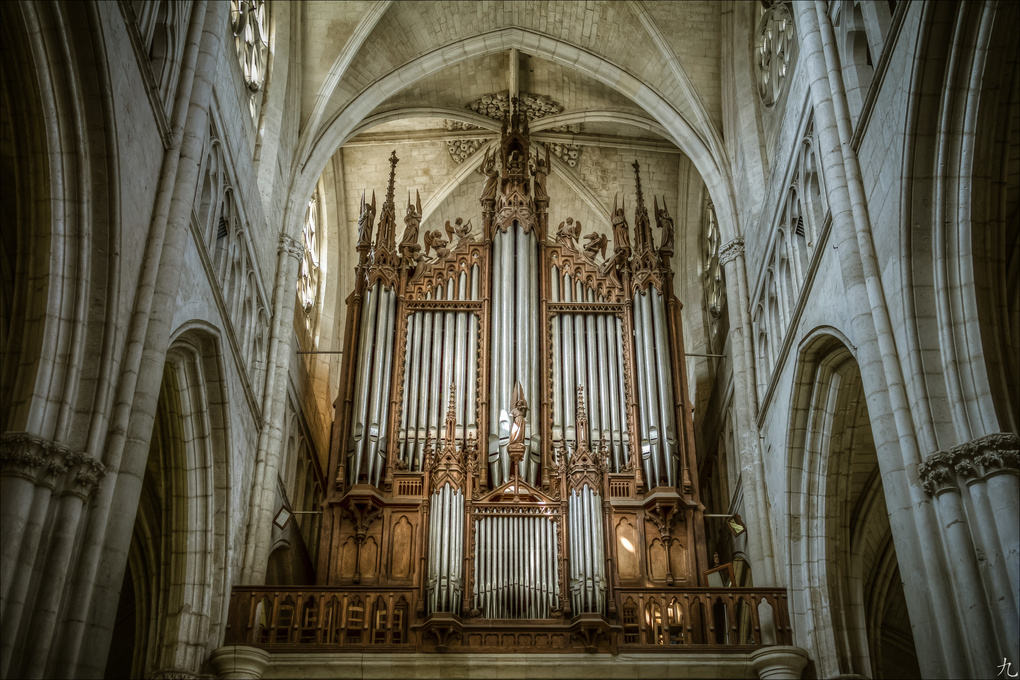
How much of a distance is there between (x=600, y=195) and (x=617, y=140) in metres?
1.44

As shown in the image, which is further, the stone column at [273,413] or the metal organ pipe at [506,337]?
the metal organ pipe at [506,337]

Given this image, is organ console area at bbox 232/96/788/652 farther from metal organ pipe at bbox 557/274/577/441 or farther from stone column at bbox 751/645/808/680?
stone column at bbox 751/645/808/680

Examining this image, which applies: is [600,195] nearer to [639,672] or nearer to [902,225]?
[639,672]

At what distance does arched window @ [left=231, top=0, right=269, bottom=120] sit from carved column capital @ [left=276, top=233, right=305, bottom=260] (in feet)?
6.67

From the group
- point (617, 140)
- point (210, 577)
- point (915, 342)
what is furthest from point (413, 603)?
point (617, 140)

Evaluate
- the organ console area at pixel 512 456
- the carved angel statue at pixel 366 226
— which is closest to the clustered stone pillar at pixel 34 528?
the organ console area at pixel 512 456

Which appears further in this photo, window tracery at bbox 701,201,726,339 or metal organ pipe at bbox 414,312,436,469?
window tracery at bbox 701,201,726,339

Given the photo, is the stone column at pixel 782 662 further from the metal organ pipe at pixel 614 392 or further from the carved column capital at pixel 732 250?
the carved column capital at pixel 732 250

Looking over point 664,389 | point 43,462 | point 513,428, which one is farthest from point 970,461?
point 664,389

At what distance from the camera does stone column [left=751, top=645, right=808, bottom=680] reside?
1398cm

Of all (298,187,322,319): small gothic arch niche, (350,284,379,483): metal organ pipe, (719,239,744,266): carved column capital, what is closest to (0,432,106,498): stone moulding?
(350,284,379,483): metal organ pipe

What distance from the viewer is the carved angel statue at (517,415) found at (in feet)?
58.1

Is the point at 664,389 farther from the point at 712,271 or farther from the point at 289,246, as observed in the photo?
the point at 289,246

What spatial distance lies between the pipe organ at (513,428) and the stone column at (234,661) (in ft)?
5.33
